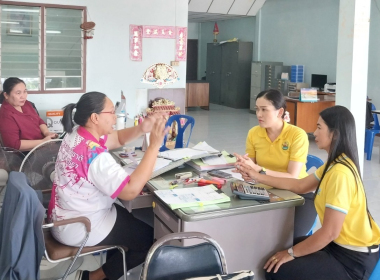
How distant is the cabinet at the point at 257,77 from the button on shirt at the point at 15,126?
7.97 metres

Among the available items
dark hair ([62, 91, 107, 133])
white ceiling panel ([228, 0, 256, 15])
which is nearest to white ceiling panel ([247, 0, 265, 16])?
white ceiling panel ([228, 0, 256, 15])

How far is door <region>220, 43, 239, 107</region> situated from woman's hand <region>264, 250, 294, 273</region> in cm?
1023

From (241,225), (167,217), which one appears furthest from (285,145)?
(167,217)

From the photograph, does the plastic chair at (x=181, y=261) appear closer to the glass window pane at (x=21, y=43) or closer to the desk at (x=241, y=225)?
the desk at (x=241, y=225)

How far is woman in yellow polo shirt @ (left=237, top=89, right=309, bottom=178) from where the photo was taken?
112 inches

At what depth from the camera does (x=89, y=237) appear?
231cm

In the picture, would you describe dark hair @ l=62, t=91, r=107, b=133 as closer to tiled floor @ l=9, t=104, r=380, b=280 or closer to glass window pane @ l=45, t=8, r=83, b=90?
tiled floor @ l=9, t=104, r=380, b=280

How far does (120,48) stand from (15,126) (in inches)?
103

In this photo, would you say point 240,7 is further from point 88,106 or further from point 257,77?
point 88,106

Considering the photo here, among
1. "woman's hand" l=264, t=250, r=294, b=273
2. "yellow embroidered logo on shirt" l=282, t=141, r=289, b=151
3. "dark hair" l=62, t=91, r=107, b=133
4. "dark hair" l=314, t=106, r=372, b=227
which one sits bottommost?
"woman's hand" l=264, t=250, r=294, b=273

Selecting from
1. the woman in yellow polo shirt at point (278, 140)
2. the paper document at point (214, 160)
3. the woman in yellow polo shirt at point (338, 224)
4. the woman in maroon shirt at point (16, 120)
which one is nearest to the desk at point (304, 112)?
the woman in maroon shirt at point (16, 120)

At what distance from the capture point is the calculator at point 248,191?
91.1 inches

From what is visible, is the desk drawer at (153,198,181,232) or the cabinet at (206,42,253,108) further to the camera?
the cabinet at (206,42,253,108)

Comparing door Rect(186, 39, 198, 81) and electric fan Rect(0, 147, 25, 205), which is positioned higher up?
door Rect(186, 39, 198, 81)
